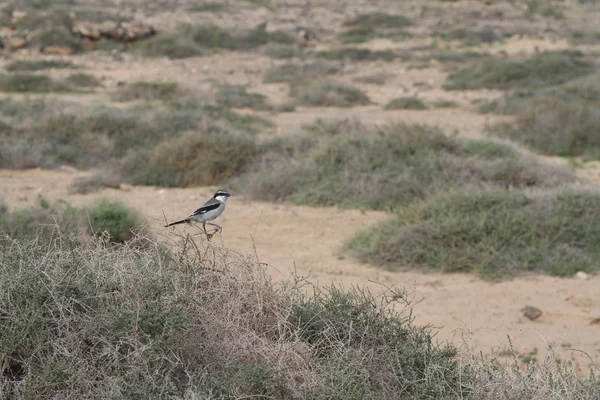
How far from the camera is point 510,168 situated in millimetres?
10891

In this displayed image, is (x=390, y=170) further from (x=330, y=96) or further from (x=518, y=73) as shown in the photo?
(x=518, y=73)

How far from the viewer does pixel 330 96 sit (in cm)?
1970

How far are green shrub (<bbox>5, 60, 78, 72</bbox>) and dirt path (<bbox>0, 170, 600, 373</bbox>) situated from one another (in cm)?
1256

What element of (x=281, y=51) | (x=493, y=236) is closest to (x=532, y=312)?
(x=493, y=236)

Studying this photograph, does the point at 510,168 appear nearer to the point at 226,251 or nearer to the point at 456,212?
the point at 456,212

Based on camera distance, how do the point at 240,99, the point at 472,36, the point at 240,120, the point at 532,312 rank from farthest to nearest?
the point at 472,36 < the point at 240,99 < the point at 240,120 < the point at 532,312

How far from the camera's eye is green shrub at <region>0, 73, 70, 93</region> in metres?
19.9

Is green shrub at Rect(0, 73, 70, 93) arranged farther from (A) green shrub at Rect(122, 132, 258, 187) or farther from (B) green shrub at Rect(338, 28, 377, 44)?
(B) green shrub at Rect(338, 28, 377, 44)

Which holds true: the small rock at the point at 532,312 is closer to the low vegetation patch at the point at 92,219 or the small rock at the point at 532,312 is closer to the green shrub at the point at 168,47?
the low vegetation patch at the point at 92,219

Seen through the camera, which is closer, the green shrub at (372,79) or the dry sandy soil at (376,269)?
the dry sandy soil at (376,269)

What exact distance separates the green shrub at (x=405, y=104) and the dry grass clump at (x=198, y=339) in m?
14.9

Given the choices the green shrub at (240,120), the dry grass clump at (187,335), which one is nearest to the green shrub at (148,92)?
the green shrub at (240,120)

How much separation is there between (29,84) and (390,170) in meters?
12.0

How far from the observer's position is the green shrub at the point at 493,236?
27.5 feet
